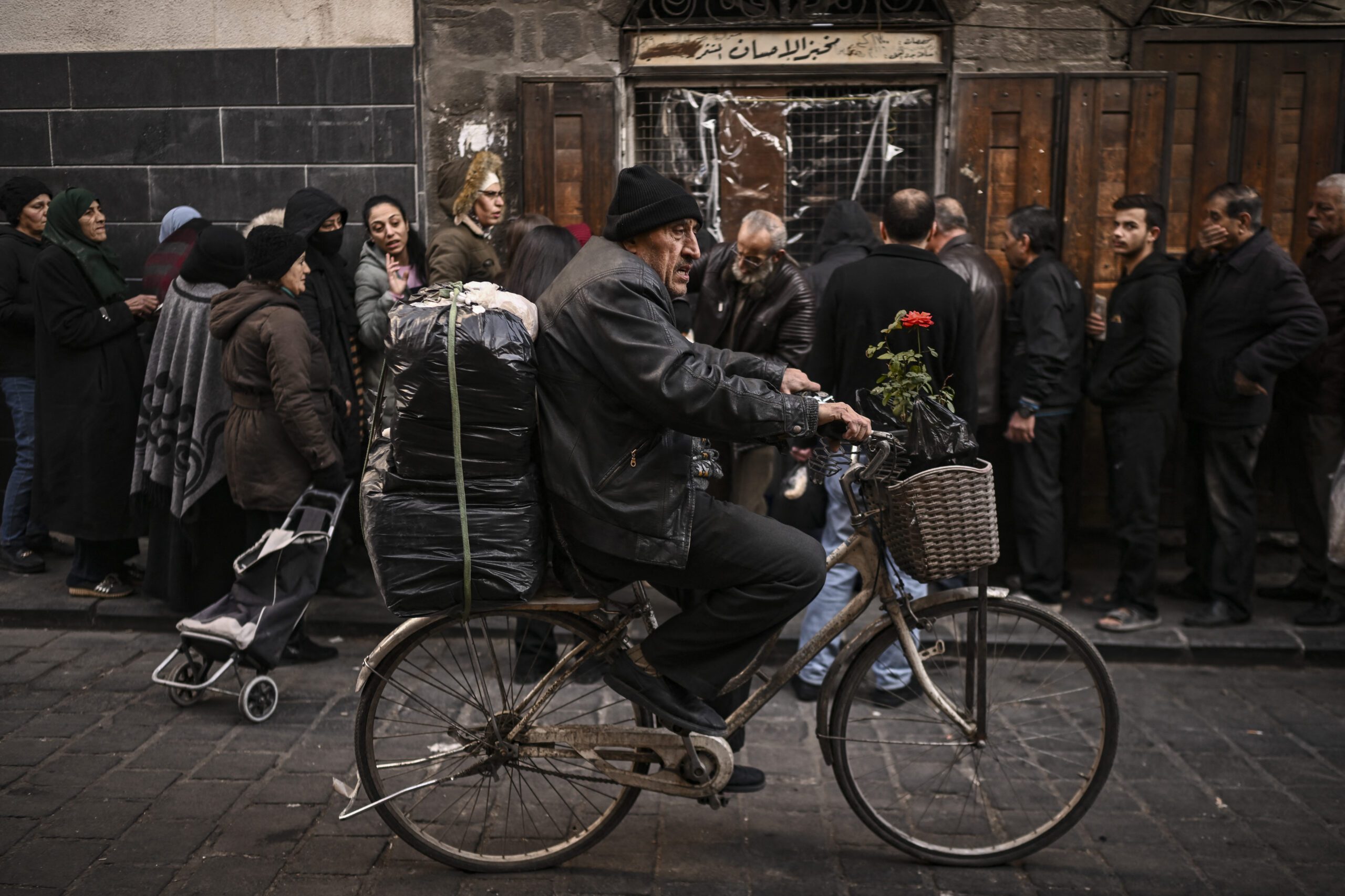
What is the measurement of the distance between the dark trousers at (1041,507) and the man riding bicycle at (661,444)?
10.5 feet

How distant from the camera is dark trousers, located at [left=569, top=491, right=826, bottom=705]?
3.49m

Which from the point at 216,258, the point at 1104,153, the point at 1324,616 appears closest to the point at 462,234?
the point at 216,258

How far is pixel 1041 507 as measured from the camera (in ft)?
21.2

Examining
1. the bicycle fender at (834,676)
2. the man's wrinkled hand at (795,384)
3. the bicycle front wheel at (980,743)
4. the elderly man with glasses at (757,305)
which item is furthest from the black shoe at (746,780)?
the elderly man with glasses at (757,305)

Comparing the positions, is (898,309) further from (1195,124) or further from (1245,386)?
(1195,124)

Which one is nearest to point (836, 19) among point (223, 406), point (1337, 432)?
point (1337, 432)

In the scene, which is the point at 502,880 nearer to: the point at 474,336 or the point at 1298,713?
the point at 474,336

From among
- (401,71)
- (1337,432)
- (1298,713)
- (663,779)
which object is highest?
(401,71)

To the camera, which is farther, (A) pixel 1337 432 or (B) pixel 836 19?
(B) pixel 836 19

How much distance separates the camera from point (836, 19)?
6988mm

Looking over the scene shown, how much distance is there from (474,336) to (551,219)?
4039 mm

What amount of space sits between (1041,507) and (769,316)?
71.7 inches

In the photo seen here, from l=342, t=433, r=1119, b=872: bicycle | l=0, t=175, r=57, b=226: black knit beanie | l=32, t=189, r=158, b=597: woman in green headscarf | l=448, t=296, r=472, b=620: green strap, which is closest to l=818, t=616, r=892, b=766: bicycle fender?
l=342, t=433, r=1119, b=872: bicycle

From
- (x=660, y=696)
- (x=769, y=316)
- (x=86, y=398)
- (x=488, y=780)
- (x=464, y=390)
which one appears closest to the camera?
(x=464, y=390)
